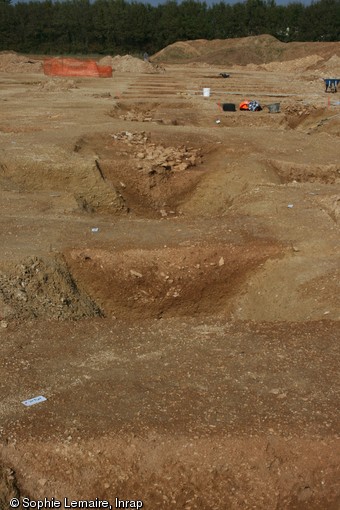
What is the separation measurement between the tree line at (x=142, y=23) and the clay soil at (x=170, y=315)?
50.6 metres

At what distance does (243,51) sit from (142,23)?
1682 centimetres

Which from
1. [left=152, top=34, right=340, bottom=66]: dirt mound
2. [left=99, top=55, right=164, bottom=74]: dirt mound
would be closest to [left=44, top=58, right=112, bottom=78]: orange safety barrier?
[left=99, top=55, right=164, bottom=74]: dirt mound

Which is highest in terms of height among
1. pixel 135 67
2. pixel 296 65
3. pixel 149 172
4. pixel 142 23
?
pixel 142 23

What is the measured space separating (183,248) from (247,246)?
3.63ft

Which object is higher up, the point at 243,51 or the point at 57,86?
the point at 243,51

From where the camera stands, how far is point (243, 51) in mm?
55312

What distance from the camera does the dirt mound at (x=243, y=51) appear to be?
53219 mm

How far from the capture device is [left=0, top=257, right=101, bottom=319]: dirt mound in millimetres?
7750

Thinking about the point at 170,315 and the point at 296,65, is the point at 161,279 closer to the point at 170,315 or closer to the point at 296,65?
the point at 170,315

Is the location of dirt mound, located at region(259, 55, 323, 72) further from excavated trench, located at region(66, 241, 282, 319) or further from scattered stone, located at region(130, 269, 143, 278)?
scattered stone, located at region(130, 269, 143, 278)

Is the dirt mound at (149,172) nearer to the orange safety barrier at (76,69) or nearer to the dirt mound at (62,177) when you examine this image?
the dirt mound at (62,177)
